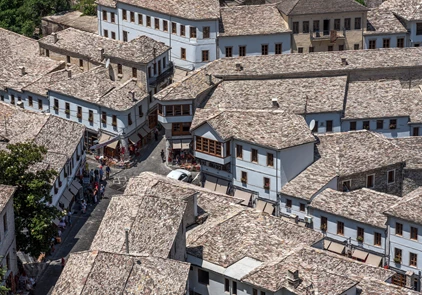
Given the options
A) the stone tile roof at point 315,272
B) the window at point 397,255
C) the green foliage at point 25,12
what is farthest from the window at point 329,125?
the green foliage at point 25,12

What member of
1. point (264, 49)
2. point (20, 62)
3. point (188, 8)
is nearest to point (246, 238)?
point (264, 49)

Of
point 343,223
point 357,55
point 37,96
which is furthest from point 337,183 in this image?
point 37,96

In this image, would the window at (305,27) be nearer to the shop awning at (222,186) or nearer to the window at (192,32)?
the window at (192,32)

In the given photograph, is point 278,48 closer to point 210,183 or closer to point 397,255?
point 210,183

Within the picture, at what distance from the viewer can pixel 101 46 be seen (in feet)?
531

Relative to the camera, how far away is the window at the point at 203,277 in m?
119

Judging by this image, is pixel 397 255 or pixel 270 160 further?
pixel 270 160

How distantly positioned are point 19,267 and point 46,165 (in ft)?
38.8

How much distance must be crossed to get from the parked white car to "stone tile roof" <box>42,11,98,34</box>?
1322 inches

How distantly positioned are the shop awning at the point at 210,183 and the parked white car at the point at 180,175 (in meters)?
2.27

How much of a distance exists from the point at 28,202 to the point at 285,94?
3675 cm

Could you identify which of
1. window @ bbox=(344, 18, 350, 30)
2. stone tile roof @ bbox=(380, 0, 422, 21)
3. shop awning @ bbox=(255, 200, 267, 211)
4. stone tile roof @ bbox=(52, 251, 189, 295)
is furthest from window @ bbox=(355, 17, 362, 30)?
stone tile roof @ bbox=(52, 251, 189, 295)

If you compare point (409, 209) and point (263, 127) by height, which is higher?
point (263, 127)

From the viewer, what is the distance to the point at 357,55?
15738 cm
